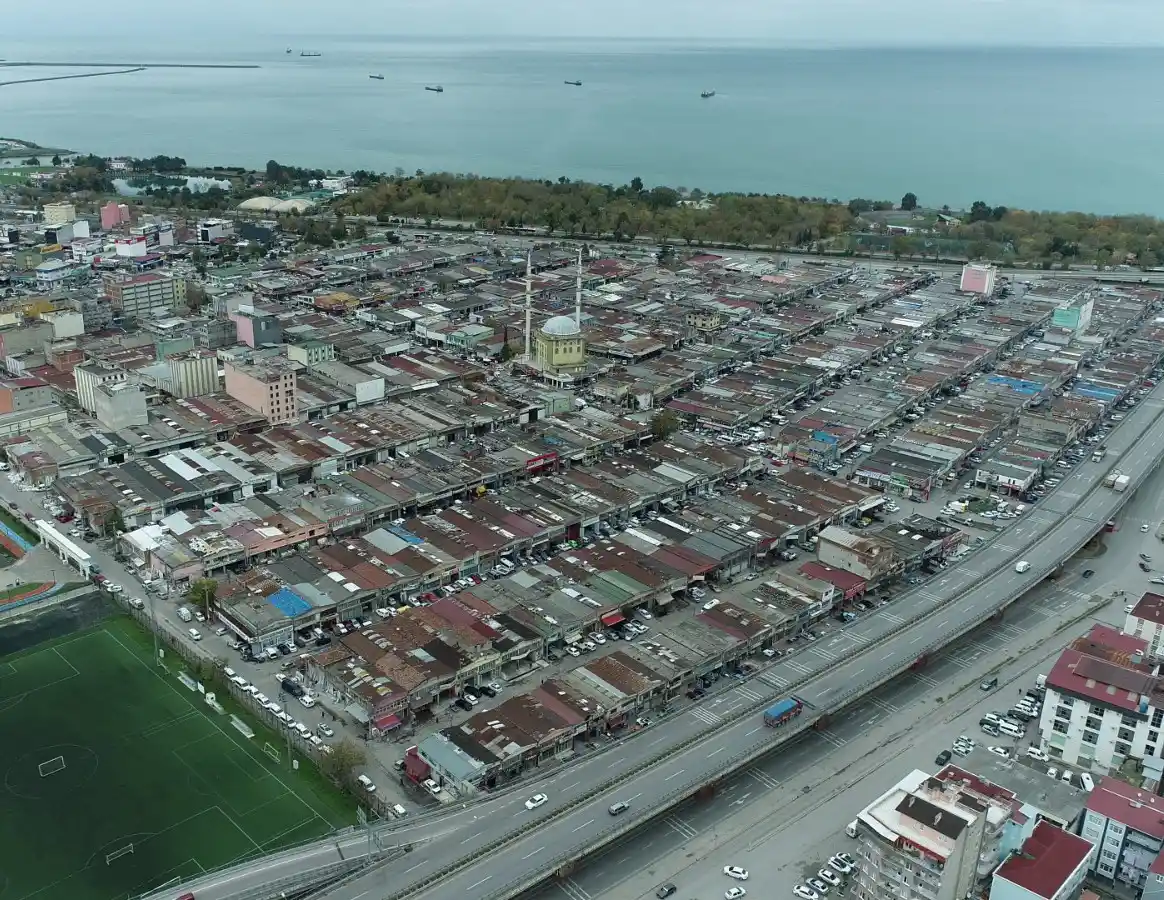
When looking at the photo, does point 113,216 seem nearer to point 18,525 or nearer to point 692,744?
point 18,525

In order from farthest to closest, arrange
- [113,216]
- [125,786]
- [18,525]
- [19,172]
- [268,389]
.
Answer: [19,172] → [113,216] → [268,389] → [18,525] → [125,786]

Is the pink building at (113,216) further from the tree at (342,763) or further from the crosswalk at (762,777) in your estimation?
the crosswalk at (762,777)

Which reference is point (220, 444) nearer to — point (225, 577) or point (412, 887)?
point (225, 577)


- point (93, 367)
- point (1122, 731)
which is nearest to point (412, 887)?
point (1122, 731)

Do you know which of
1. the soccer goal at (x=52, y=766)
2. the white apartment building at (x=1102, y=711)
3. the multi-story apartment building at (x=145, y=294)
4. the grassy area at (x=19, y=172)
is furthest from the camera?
the grassy area at (x=19, y=172)

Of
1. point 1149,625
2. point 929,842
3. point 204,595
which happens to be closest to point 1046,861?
point 929,842

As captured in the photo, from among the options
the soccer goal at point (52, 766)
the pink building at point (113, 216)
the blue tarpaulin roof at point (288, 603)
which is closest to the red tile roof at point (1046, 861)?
the blue tarpaulin roof at point (288, 603)
